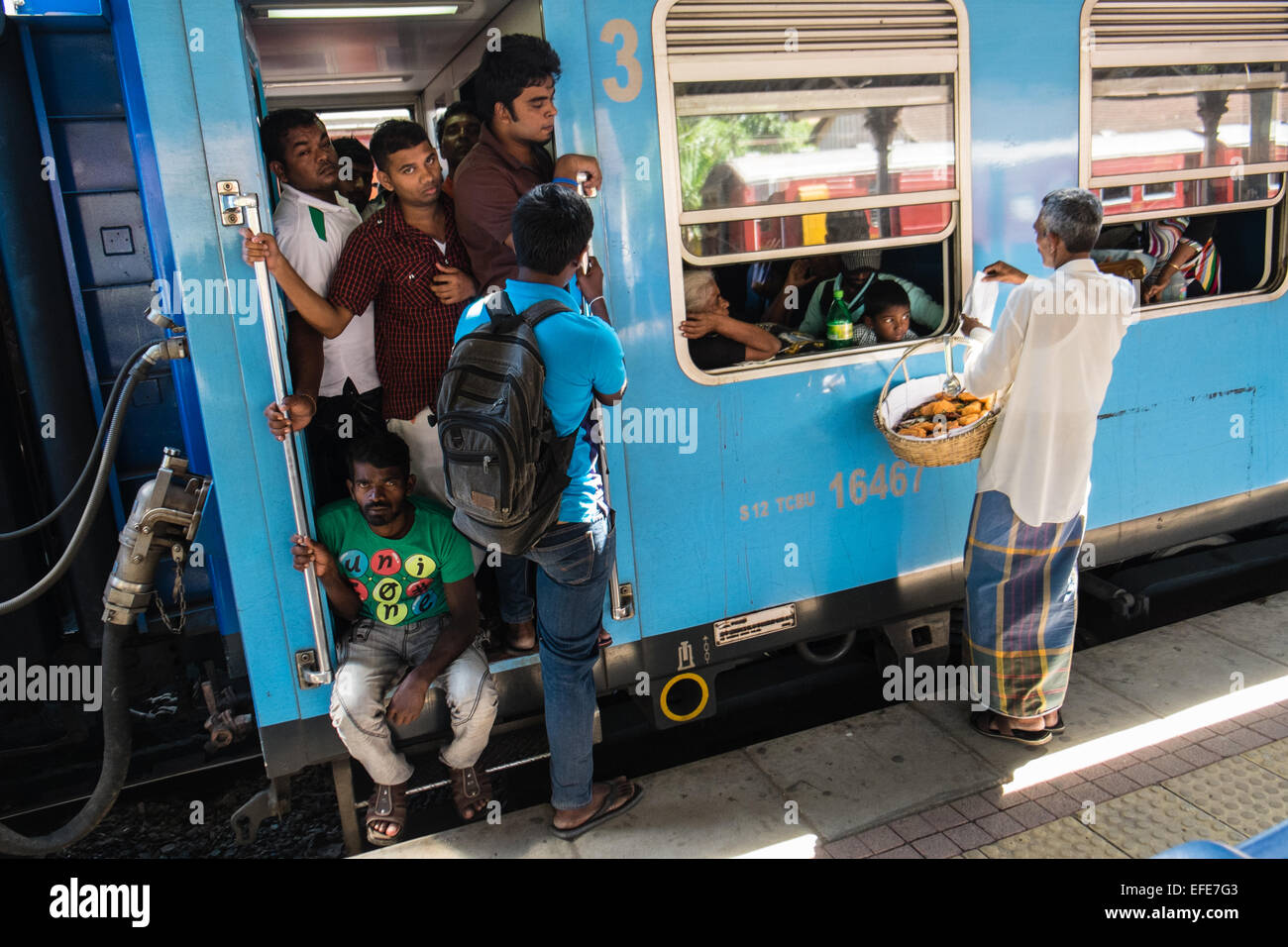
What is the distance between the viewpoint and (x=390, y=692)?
2.92m

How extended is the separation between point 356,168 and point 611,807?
2.36 m

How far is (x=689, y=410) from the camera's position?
314 centimetres

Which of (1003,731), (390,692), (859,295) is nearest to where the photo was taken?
(390,692)

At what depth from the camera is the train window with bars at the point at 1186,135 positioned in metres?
3.64

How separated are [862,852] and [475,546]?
5.20 feet

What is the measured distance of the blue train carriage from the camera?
107 inches

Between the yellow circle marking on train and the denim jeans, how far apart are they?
0.66m

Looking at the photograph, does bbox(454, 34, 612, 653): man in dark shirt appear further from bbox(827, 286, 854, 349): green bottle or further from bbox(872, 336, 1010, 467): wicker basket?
bbox(872, 336, 1010, 467): wicker basket

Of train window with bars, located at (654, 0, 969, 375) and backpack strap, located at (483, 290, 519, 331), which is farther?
train window with bars, located at (654, 0, 969, 375)

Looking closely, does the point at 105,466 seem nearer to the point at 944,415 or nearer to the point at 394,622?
the point at 394,622

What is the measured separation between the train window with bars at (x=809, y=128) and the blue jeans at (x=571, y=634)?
3.04 ft

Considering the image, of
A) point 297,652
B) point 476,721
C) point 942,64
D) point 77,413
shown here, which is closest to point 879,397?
point 942,64
